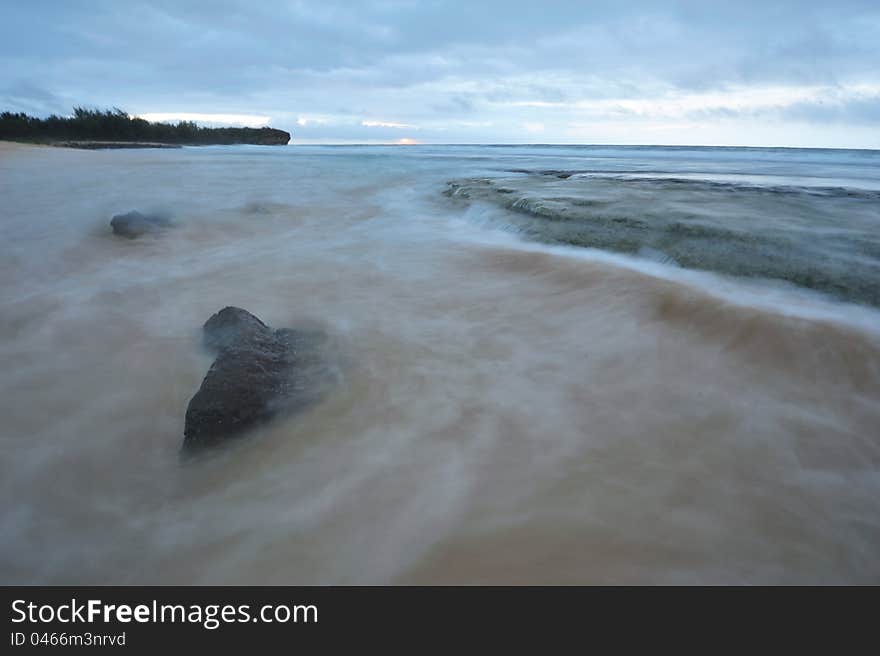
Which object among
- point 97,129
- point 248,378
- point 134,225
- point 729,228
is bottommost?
point 248,378

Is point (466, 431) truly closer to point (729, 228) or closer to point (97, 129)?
point (729, 228)

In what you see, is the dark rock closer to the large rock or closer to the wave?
the large rock

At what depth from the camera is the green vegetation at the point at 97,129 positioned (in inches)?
1330

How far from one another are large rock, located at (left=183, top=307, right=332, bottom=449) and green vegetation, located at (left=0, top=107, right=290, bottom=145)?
40684 millimetres

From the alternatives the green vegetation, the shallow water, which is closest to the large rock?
the shallow water

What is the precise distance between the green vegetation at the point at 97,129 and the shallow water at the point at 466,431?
131 ft

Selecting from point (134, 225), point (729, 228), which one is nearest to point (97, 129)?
point (134, 225)

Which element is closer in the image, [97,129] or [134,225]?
[134,225]

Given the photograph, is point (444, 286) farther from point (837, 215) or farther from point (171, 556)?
point (837, 215)

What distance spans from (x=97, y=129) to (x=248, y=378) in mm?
48971

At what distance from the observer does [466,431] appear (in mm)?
2445

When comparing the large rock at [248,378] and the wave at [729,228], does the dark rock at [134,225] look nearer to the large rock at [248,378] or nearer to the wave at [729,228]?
the large rock at [248,378]

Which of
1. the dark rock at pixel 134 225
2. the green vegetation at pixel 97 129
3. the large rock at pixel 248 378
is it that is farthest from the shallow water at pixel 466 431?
the green vegetation at pixel 97 129
